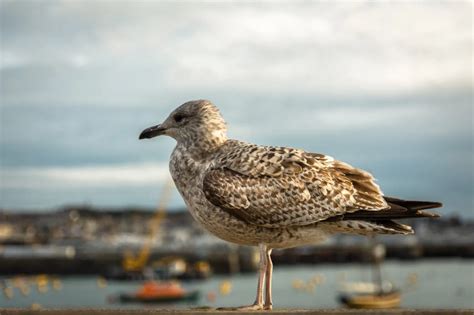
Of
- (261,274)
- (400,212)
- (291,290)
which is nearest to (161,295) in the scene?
(291,290)

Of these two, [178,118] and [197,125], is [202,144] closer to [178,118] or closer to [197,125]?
[197,125]

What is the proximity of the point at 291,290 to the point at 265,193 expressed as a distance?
4443 inches

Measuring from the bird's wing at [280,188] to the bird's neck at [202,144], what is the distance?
12 centimetres

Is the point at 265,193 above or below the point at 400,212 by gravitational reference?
above

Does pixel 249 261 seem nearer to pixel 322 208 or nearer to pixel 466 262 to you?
pixel 466 262

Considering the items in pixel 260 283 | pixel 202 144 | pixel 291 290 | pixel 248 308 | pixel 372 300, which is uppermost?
pixel 202 144

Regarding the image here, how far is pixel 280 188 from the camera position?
7375 mm

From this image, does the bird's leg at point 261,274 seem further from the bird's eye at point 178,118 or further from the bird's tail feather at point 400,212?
the bird's eye at point 178,118

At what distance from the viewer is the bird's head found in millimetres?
7488

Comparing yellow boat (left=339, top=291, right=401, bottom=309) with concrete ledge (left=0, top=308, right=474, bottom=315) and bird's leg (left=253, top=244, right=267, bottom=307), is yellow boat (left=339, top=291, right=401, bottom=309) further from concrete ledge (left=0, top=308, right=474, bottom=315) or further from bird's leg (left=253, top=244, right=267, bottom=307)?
concrete ledge (left=0, top=308, right=474, bottom=315)

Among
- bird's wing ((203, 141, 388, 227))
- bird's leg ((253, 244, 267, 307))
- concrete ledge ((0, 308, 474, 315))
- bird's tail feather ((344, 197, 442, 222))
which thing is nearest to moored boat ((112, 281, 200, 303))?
bird's wing ((203, 141, 388, 227))

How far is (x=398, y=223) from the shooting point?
293 inches

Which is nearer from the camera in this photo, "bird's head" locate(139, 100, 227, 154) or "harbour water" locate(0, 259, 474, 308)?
"bird's head" locate(139, 100, 227, 154)

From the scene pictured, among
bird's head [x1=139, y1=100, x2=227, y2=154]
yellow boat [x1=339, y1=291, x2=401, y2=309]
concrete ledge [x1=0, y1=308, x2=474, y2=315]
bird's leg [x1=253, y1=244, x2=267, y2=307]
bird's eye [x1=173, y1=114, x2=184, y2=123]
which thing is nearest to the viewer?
concrete ledge [x1=0, y1=308, x2=474, y2=315]
